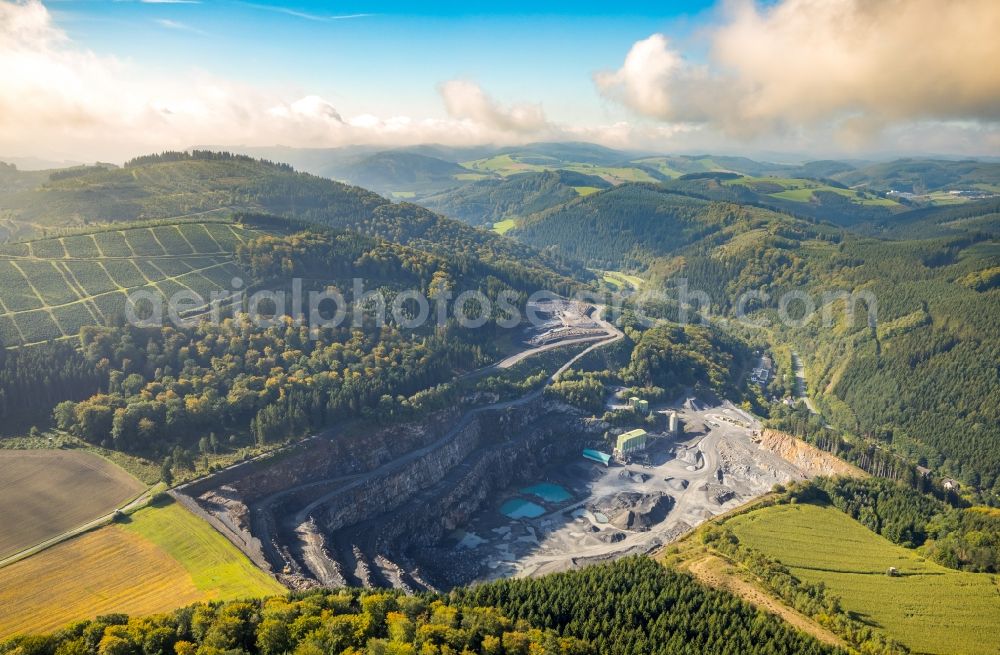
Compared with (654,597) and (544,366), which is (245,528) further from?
(544,366)

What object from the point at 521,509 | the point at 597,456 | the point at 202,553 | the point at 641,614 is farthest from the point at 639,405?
the point at 202,553

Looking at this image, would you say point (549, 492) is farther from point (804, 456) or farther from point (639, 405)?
point (804, 456)

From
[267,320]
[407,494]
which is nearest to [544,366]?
[407,494]

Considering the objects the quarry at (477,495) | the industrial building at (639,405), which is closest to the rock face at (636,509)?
the quarry at (477,495)

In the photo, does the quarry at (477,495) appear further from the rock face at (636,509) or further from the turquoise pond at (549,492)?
the turquoise pond at (549,492)

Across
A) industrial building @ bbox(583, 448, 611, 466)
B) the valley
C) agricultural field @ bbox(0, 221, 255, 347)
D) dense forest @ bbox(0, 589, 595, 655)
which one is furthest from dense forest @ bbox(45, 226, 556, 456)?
dense forest @ bbox(0, 589, 595, 655)
